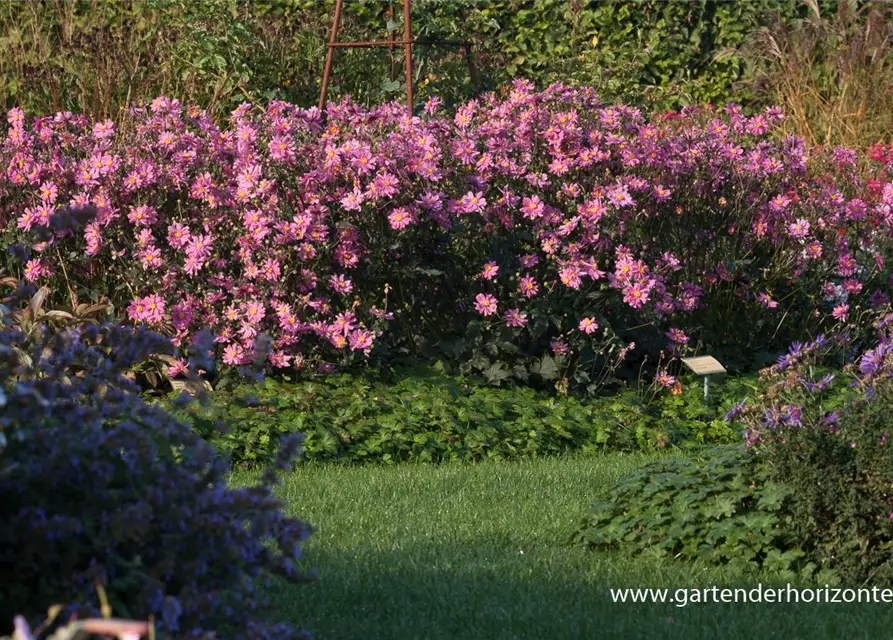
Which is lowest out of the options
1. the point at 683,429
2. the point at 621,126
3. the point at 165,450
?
the point at 683,429

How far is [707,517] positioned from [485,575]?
2.49 feet

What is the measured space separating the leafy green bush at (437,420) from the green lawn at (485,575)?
1.50 ft

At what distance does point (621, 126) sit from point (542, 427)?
1.76m

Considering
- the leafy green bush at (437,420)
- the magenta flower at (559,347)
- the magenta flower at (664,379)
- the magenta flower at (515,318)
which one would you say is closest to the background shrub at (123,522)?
the leafy green bush at (437,420)

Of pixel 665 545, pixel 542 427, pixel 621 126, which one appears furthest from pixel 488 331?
pixel 665 545

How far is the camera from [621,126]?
7148 millimetres

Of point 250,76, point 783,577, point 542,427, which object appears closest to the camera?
point 783,577

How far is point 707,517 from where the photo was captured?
4395 mm

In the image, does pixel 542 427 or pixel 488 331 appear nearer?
pixel 542 427

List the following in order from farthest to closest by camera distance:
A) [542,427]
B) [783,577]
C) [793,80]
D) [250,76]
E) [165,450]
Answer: [793,80]
[250,76]
[542,427]
[783,577]
[165,450]

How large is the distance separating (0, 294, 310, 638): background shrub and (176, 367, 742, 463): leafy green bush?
3348 millimetres

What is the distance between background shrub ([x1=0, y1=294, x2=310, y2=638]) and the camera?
2186 mm

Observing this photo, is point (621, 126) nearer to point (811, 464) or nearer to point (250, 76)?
point (811, 464)

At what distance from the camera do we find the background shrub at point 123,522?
7.17ft
